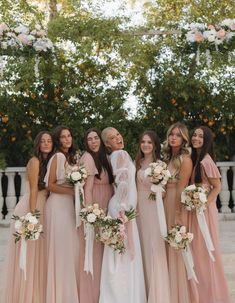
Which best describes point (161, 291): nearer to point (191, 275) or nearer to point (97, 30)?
point (191, 275)

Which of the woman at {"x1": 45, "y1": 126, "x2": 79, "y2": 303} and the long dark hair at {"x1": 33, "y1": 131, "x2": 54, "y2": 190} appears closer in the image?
the woman at {"x1": 45, "y1": 126, "x2": 79, "y2": 303}

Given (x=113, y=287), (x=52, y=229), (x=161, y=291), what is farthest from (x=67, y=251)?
(x=161, y=291)

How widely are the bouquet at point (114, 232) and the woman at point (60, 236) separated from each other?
1.27 ft

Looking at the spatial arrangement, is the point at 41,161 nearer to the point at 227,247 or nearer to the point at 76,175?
the point at 76,175

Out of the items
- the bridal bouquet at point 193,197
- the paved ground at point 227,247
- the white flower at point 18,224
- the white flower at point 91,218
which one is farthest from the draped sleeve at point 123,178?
the paved ground at point 227,247

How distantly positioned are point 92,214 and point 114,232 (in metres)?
0.24

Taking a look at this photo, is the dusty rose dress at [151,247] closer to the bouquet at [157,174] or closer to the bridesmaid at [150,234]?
the bridesmaid at [150,234]

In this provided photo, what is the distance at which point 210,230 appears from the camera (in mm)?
4992

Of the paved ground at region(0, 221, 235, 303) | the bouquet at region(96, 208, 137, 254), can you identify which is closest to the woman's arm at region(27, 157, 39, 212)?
the bouquet at region(96, 208, 137, 254)

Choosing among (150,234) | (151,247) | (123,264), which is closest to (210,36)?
(150,234)

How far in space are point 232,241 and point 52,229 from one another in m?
3.97

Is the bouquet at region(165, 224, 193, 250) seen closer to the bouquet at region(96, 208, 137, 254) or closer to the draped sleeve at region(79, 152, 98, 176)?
the bouquet at region(96, 208, 137, 254)

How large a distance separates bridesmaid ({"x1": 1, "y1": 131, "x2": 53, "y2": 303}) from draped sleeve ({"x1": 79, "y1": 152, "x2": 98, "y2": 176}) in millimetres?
349

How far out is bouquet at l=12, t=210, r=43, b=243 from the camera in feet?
15.2
